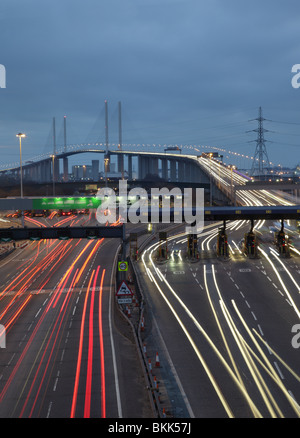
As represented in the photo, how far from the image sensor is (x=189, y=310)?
118ft

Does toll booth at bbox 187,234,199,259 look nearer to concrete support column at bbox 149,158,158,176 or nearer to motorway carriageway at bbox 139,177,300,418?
motorway carriageway at bbox 139,177,300,418

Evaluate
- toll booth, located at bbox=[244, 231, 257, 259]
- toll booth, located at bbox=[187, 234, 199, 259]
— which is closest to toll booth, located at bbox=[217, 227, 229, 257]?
toll booth, located at bbox=[244, 231, 257, 259]

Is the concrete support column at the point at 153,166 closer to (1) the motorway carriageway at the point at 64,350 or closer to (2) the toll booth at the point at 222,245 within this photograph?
(2) the toll booth at the point at 222,245

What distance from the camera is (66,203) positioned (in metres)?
52.2

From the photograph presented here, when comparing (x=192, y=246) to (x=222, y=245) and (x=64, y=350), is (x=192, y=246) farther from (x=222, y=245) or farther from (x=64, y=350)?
(x=64, y=350)

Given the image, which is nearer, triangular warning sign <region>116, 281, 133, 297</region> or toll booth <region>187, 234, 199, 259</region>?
triangular warning sign <region>116, 281, 133, 297</region>

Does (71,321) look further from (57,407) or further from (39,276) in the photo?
(39,276)

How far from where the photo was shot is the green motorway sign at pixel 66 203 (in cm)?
5119

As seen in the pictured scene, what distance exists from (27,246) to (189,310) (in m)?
42.3

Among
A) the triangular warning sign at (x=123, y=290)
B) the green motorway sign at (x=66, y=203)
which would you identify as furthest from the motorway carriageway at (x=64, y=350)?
the green motorway sign at (x=66, y=203)

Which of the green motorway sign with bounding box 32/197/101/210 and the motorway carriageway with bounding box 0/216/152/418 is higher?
the green motorway sign with bounding box 32/197/101/210

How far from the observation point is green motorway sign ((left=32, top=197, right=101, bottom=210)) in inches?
2015

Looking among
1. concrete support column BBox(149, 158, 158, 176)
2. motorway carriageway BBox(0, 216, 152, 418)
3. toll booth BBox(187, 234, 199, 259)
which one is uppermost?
concrete support column BBox(149, 158, 158, 176)
